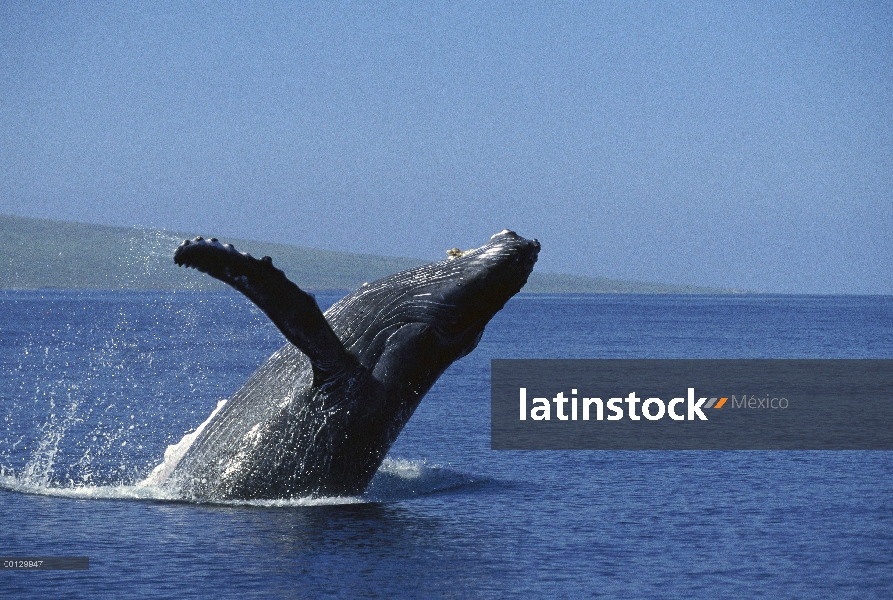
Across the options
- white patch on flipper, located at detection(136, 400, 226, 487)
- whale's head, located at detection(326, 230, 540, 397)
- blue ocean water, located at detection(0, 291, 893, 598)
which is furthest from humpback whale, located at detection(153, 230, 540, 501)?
white patch on flipper, located at detection(136, 400, 226, 487)

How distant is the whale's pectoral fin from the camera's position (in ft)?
29.1

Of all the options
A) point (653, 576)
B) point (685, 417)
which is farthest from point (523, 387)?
point (653, 576)

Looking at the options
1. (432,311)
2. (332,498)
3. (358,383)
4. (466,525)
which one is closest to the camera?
(358,383)

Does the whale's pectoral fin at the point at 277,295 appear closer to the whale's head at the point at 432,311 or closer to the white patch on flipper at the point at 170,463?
the whale's head at the point at 432,311

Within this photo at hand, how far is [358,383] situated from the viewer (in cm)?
1054

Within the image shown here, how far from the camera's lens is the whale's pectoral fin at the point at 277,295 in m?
8.88

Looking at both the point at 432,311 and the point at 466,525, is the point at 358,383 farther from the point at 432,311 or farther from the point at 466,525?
the point at 466,525

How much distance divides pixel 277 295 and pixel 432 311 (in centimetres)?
170

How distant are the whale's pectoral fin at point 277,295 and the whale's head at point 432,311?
0.41 meters

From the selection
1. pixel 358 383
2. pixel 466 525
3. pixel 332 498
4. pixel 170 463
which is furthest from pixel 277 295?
pixel 170 463

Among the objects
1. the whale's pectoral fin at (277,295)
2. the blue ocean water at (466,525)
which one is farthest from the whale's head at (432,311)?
the blue ocean water at (466,525)

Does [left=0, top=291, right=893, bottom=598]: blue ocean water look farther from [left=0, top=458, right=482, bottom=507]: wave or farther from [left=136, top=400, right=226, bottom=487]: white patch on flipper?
[left=136, top=400, right=226, bottom=487]: white patch on flipper

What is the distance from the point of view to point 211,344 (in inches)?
2090

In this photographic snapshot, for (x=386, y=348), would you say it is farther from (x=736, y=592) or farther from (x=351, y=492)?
(x=736, y=592)
